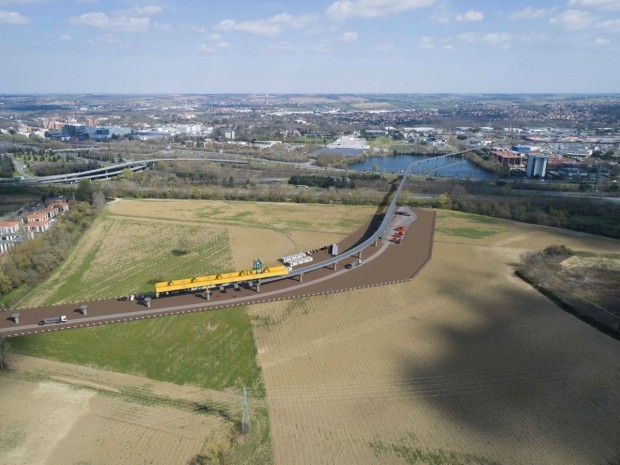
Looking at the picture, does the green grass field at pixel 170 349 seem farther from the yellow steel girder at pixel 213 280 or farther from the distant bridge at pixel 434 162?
Answer: the distant bridge at pixel 434 162

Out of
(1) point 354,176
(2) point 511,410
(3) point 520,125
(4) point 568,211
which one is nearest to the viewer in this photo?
(2) point 511,410

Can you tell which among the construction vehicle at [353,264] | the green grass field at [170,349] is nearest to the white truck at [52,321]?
the green grass field at [170,349]

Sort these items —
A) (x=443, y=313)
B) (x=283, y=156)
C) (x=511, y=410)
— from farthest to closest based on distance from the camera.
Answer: (x=283, y=156)
(x=443, y=313)
(x=511, y=410)

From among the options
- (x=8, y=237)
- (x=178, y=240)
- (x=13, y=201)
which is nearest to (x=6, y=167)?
(x=13, y=201)

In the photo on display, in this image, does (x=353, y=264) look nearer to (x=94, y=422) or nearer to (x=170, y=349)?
(x=170, y=349)

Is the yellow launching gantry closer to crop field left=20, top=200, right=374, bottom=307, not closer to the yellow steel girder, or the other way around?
the yellow steel girder

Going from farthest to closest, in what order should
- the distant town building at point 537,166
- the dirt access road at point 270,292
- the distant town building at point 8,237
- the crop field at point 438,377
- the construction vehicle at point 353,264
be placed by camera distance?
the distant town building at point 537,166, the distant town building at point 8,237, the construction vehicle at point 353,264, the dirt access road at point 270,292, the crop field at point 438,377


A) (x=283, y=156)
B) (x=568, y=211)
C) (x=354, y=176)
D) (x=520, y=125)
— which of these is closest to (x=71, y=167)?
(x=283, y=156)

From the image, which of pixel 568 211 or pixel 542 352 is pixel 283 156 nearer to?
pixel 568 211
